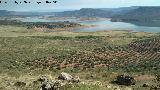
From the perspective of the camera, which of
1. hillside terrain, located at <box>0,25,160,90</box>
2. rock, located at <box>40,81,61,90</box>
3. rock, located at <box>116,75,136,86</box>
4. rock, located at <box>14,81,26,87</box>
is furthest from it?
rock, located at <box>116,75,136,86</box>

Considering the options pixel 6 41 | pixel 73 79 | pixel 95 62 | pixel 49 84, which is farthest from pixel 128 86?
pixel 6 41

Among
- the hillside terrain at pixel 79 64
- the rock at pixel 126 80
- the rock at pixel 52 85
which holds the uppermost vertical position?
the rock at pixel 52 85

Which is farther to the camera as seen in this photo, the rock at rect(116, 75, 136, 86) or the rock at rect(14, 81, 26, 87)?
the rock at rect(116, 75, 136, 86)

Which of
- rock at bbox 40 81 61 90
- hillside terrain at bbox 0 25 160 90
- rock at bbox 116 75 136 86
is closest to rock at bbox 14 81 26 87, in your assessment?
hillside terrain at bbox 0 25 160 90

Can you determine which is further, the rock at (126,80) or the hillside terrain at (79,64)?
the rock at (126,80)

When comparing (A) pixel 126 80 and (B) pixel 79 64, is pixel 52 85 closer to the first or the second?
(A) pixel 126 80

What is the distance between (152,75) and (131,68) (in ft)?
26.6

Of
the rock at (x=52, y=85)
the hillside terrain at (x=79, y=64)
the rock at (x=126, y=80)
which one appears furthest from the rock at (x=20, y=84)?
the rock at (x=126, y=80)

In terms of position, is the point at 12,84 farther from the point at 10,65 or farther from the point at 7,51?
the point at 7,51

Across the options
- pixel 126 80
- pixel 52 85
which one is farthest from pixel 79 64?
pixel 52 85

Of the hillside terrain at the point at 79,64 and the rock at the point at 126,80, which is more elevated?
the rock at the point at 126,80

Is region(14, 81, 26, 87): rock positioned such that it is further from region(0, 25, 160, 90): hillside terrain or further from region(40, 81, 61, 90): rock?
region(40, 81, 61, 90): rock

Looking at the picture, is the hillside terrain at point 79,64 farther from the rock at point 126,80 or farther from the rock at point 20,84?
the rock at point 126,80

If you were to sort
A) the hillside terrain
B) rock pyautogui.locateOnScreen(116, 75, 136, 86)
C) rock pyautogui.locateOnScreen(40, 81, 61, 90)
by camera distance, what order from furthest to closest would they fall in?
rock pyautogui.locateOnScreen(116, 75, 136, 86) → the hillside terrain → rock pyautogui.locateOnScreen(40, 81, 61, 90)
